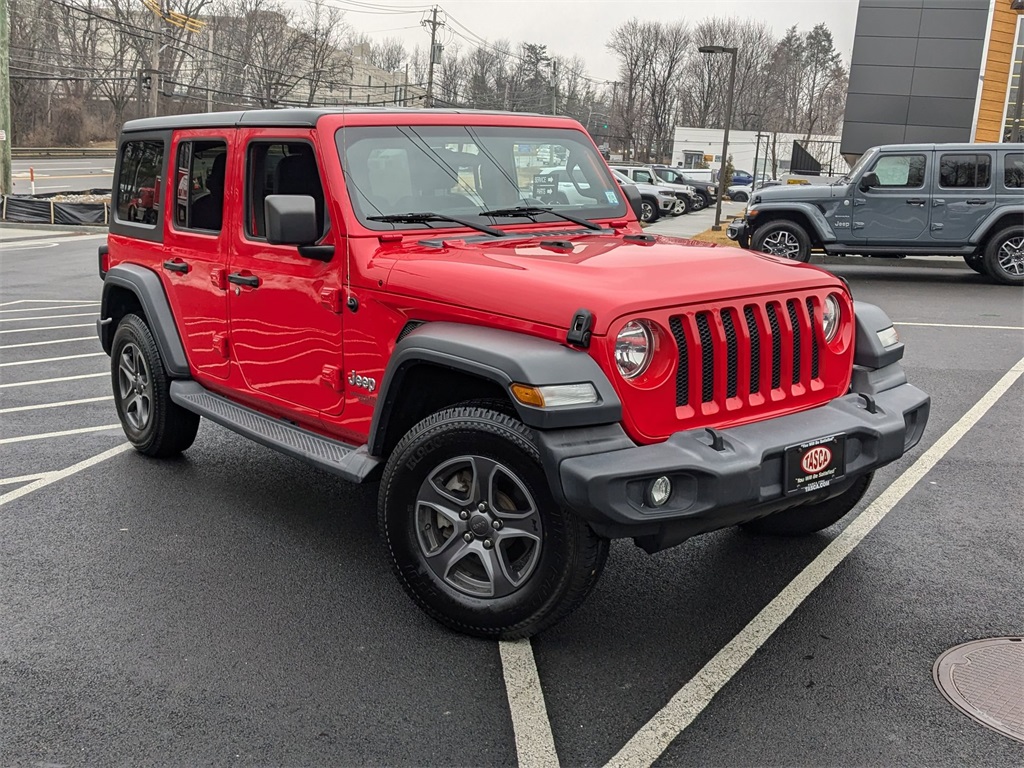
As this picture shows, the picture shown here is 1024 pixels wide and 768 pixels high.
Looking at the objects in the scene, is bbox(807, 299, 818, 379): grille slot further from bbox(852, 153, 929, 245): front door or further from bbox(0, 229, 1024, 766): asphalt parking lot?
bbox(852, 153, 929, 245): front door

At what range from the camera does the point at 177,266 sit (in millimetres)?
5508

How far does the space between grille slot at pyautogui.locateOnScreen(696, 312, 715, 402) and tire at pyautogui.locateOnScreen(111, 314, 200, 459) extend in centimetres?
339

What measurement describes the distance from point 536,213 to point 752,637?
7.30ft

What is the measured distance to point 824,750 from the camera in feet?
10.3

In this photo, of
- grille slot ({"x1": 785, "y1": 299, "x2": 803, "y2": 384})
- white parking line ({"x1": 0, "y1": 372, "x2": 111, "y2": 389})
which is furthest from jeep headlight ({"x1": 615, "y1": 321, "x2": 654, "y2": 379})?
white parking line ({"x1": 0, "y1": 372, "x2": 111, "y2": 389})

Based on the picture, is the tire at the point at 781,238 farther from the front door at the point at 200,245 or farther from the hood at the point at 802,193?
the front door at the point at 200,245

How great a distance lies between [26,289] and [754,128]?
8479 centimetres

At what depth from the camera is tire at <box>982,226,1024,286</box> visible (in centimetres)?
1493

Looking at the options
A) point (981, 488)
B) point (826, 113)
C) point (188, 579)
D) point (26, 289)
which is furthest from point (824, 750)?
point (826, 113)

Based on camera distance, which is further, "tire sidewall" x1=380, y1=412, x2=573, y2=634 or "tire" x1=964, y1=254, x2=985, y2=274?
"tire" x1=964, y1=254, x2=985, y2=274

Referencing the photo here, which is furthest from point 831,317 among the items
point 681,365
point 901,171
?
point 901,171

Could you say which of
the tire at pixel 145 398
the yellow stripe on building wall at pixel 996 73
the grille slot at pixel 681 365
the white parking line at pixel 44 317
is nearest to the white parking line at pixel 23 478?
the tire at pixel 145 398

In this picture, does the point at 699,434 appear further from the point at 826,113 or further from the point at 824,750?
the point at 826,113

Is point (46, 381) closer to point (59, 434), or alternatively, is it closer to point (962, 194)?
point (59, 434)
